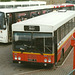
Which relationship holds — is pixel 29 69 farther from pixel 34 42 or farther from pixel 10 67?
pixel 34 42

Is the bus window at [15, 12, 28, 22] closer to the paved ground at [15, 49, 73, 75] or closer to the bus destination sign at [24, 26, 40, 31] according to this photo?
the paved ground at [15, 49, 73, 75]

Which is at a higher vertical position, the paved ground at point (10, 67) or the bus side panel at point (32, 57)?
the bus side panel at point (32, 57)

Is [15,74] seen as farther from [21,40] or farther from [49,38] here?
[49,38]

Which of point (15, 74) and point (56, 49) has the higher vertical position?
point (56, 49)

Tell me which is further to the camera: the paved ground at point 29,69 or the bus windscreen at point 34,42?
the paved ground at point 29,69

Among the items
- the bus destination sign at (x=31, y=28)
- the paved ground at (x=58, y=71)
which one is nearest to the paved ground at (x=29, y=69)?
the paved ground at (x=58, y=71)

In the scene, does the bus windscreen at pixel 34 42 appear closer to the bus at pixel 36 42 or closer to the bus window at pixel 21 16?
the bus at pixel 36 42

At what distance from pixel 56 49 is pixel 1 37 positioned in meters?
7.59

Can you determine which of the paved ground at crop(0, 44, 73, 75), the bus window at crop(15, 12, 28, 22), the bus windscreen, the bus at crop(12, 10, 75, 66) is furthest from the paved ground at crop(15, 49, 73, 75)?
the bus window at crop(15, 12, 28, 22)

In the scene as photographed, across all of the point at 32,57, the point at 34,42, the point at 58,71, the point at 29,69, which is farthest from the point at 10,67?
the point at 58,71

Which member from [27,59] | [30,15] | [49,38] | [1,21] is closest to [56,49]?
[49,38]

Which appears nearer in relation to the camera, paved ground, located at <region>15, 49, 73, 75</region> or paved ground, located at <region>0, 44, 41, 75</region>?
paved ground, located at <region>15, 49, 73, 75</region>

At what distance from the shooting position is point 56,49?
981cm

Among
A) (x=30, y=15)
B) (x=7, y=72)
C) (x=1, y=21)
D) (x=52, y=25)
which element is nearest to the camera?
(x=52, y=25)
